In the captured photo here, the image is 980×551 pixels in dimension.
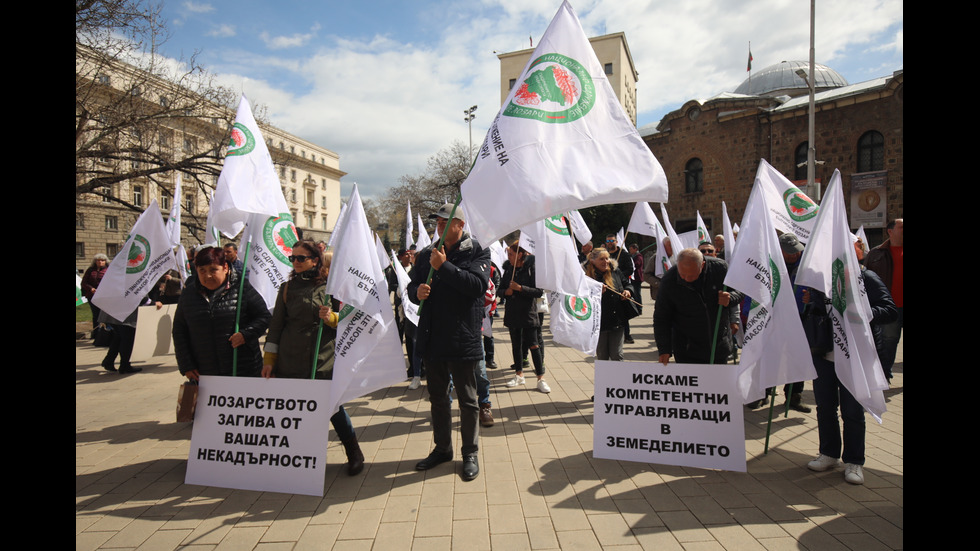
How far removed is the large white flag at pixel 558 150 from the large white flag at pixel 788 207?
341cm

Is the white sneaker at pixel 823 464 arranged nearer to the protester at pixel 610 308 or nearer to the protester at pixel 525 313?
the protester at pixel 610 308

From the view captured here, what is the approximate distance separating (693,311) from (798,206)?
2.82 meters

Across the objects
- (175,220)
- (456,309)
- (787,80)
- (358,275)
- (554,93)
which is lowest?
(456,309)

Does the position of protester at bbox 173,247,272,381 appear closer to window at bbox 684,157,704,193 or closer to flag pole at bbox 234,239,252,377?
flag pole at bbox 234,239,252,377

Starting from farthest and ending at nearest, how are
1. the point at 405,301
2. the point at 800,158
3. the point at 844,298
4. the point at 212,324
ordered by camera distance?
1. the point at 800,158
2. the point at 405,301
3. the point at 212,324
4. the point at 844,298

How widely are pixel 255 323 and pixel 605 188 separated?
122 inches

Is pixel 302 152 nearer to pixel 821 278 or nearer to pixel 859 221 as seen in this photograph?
pixel 859 221

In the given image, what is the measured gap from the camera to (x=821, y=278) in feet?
13.3

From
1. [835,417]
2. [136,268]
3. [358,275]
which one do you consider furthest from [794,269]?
[136,268]

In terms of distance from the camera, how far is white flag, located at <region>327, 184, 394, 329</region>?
13.2 feet

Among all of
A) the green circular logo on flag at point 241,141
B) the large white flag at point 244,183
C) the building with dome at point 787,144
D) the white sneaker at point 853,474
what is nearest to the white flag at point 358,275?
the large white flag at point 244,183

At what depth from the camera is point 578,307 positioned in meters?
6.03

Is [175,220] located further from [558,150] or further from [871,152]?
[871,152]
